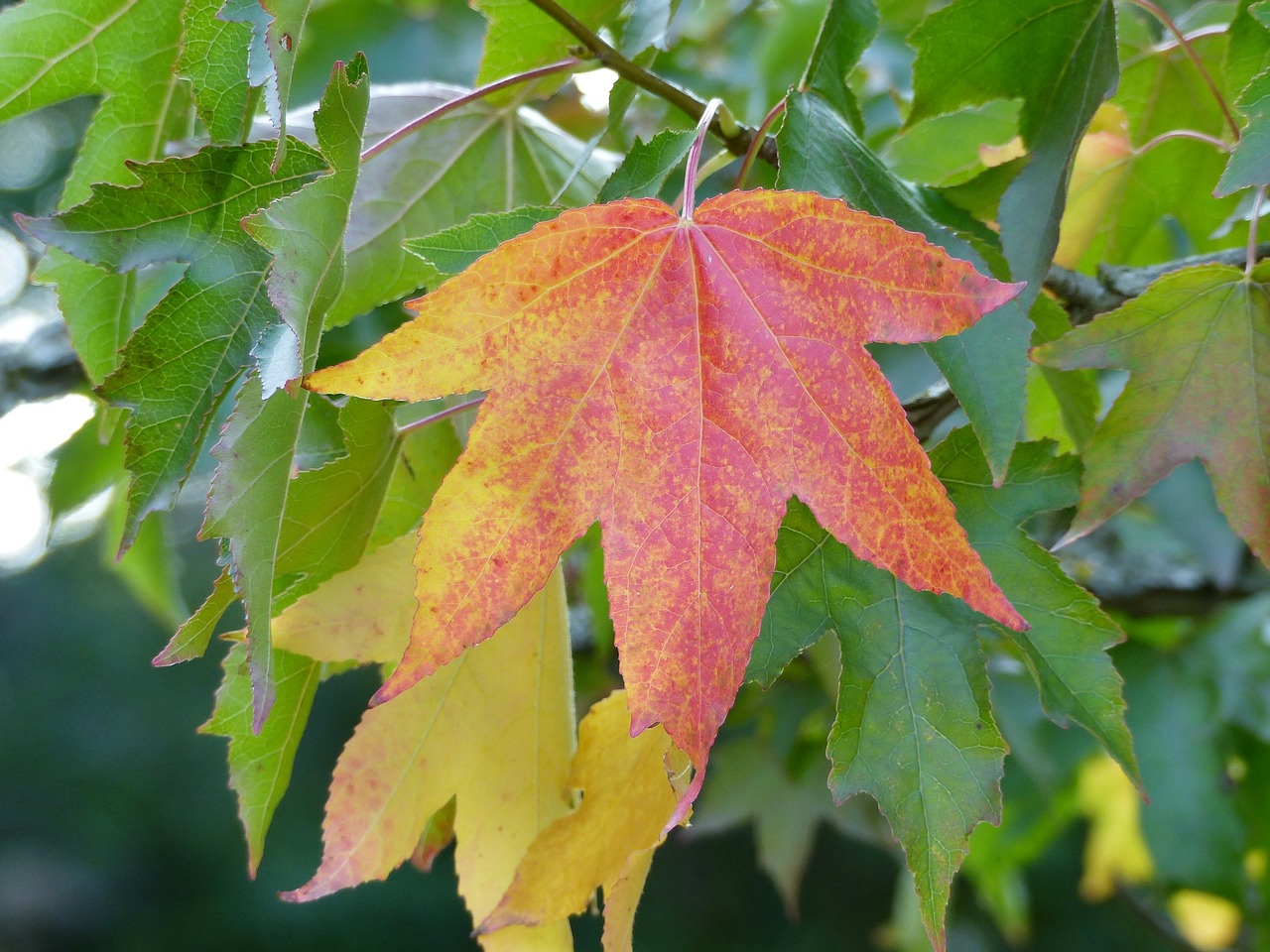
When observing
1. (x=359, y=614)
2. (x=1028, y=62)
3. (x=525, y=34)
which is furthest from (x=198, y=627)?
(x=1028, y=62)

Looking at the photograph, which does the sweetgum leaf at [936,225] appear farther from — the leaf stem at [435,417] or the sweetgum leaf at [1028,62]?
the leaf stem at [435,417]

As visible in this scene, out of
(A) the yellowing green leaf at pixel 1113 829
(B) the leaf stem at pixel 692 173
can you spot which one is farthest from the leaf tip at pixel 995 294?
(A) the yellowing green leaf at pixel 1113 829

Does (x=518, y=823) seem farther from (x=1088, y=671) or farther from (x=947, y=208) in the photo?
(x=947, y=208)

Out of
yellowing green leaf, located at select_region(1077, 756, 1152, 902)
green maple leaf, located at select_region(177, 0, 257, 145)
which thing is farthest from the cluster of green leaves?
yellowing green leaf, located at select_region(1077, 756, 1152, 902)

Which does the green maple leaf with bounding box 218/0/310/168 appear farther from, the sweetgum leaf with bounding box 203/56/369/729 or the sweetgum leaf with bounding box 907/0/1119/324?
the sweetgum leaf with bounding box 907/0/1119/324

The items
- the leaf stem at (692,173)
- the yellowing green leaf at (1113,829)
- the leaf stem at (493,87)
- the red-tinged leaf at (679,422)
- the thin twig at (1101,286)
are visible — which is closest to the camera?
the red-tinged leaf at (679,422)

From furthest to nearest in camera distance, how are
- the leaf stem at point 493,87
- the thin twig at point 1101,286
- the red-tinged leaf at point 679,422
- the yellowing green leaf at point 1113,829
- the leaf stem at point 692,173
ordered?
1. the yellowing green leaf at point 1113,829
2. the thin twig at point 1101,286
3. the leaf stem at point 493,87
4. the leaf stem at point 692,173
5. the red-tinged leaf at point 679,422

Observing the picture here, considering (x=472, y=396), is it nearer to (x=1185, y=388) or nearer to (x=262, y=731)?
(x=262, y=731)
